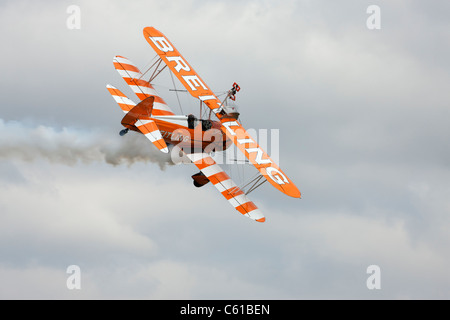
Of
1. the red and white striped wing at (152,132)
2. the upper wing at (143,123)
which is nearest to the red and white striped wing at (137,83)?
the upper wing at (143,123)

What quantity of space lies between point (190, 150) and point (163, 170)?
73.7 inches

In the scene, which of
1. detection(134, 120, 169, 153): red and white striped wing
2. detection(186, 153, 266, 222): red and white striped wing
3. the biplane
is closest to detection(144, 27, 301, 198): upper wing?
the biplane

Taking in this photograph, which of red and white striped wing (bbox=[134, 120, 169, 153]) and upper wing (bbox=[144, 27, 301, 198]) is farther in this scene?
red and white striped wing (bbox=[134, 120, 169, 153])

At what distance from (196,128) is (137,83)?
4654 millimetres

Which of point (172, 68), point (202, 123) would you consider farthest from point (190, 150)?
point (172, 68)

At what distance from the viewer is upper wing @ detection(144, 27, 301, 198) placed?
1523 inches

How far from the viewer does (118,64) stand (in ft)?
148

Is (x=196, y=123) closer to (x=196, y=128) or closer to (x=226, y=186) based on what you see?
(x=196, y=128)

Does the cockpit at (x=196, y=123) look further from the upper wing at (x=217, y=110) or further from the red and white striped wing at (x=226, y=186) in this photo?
the red and white striped wing at (x=226, y=186)

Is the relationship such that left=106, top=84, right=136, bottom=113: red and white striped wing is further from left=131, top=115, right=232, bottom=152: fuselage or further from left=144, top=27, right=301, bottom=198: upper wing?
left=144, top=27, right=301, bottom=198: upper wing

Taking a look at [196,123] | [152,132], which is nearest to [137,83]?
[196,123]

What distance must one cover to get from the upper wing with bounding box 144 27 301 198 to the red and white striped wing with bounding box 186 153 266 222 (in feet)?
6.73

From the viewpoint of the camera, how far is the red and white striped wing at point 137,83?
1740 inches

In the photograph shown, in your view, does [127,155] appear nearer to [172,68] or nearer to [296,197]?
[172,68]
